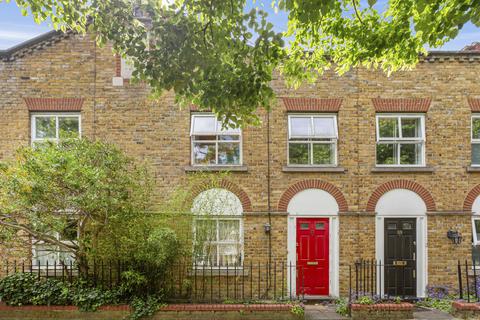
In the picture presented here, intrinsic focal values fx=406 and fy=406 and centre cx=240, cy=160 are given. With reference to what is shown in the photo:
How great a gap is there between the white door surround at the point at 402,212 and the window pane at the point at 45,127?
382 inches

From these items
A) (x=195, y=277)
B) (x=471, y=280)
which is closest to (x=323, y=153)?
(x=195, y=277)

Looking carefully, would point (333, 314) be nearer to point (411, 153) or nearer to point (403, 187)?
point (403, 187)

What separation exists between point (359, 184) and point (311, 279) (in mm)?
3090

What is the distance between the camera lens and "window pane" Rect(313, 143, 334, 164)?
12062 millimetres

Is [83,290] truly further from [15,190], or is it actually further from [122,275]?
Result: [15,190]

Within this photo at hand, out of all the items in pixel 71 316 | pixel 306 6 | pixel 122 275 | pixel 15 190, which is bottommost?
pixel 71 316

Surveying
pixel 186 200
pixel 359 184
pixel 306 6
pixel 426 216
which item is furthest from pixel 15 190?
pixel 426 216

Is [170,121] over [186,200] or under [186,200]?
over

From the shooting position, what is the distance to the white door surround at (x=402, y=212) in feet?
38.7

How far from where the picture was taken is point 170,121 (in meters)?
11.9

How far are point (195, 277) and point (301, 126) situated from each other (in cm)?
526

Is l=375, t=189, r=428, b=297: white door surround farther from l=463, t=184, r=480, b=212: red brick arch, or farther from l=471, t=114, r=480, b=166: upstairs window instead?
l=471, t=114, r=480, b=166: upstairs window

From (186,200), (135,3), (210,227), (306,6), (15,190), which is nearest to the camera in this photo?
(306,6)

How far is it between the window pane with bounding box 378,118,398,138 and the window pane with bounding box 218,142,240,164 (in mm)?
4311
